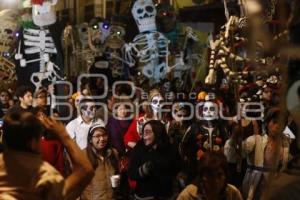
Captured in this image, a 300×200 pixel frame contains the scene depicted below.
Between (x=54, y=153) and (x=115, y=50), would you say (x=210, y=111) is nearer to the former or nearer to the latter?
(x=54, y=153)

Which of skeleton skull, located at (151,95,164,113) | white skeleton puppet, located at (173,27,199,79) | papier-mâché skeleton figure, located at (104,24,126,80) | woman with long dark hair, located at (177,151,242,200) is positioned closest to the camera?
woman with long dark hair, located at (177,151,242,200)

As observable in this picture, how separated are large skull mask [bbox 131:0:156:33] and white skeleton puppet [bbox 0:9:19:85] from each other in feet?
5.51

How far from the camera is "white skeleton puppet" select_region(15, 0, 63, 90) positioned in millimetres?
7465

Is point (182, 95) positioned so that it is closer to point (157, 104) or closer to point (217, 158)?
point (157, 104)

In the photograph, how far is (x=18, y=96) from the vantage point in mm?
6133

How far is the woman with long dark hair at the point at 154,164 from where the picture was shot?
15.1ft

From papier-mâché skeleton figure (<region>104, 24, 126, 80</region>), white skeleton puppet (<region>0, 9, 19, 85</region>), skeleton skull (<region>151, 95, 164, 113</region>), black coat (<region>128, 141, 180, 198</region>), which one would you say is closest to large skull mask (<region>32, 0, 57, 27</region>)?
white skeleton puppet (<region>0, 9, 19, 85</region>)

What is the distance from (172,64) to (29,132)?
19.8ft

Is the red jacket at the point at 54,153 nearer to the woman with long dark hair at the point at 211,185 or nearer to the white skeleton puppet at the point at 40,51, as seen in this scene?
the woman with long dark hair at the point at 211,185

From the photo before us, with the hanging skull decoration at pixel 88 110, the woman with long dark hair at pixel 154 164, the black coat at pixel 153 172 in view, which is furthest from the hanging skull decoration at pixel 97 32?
the black coat at pixel 153 172

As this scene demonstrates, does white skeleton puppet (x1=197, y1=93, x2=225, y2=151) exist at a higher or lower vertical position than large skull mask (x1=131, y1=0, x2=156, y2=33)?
lower

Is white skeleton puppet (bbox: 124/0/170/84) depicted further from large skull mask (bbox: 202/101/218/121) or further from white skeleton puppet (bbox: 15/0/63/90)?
large skull mask (bbox: 202/101/218/121)

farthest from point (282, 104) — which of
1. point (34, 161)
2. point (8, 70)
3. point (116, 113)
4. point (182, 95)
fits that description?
→ point (8, 70)

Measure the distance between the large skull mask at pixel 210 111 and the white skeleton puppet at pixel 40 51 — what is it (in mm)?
2384
